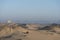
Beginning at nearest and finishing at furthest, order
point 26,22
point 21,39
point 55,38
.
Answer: point 21,39 → point 55,38 → point 26,22

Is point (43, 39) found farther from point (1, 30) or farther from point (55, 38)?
point (1, 30)

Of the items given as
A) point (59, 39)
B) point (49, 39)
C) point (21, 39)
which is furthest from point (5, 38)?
point (59, 39)

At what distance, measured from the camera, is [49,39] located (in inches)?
232

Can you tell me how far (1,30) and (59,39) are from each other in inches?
124

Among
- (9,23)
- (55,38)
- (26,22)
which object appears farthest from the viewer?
(26,22)

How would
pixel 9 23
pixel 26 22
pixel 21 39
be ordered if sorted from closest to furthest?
pixel 21 39, pixel 9 23, pixel 26 22

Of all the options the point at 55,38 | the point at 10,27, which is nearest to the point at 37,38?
the point at 55,38

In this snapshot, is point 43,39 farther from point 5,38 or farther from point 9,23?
point 9,23

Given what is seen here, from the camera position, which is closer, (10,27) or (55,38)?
(55,38)

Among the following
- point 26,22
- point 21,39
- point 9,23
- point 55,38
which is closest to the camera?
point 21,39

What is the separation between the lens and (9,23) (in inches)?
299

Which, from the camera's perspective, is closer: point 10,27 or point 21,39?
point 21,39

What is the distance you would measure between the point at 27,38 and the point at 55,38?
1.07 m

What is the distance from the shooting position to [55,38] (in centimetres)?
604
